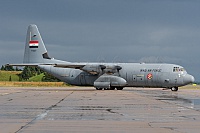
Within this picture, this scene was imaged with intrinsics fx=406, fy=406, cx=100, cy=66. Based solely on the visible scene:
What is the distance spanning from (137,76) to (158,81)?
2499 mm

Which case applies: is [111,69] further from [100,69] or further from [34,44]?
[34,44]

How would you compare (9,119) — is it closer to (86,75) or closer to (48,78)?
(86,75)

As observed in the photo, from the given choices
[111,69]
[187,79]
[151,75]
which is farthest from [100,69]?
[187,79]

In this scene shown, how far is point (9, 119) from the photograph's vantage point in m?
13.7

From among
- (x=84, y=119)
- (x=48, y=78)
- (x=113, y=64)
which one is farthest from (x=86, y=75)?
(x=48, y=78)

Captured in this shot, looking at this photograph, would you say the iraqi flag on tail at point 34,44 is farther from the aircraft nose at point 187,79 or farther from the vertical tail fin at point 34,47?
the aircraft nose at point 187,79

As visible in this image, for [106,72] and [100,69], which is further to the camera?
[106,72]

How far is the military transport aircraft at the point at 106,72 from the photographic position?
46594 mm

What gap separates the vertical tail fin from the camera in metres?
53.6

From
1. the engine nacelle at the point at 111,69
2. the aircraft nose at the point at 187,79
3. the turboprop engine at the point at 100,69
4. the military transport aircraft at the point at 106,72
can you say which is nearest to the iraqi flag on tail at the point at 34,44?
the military transport aircraft at the point at 106,72

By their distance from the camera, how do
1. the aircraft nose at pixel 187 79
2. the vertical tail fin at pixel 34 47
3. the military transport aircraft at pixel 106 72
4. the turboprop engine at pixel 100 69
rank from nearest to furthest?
the aircraft nose at pixel 187 79
the military transport aircraft at pixel 106 72
the turboprop engine at pixel 100 69
the vertical tail fin at pixel 34 47

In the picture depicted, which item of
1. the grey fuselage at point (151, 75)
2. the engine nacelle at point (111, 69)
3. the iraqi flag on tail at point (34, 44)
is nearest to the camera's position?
the grey fuselage at point (151, 75)

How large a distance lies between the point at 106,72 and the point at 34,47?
36.0ft

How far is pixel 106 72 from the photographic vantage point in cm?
4941
